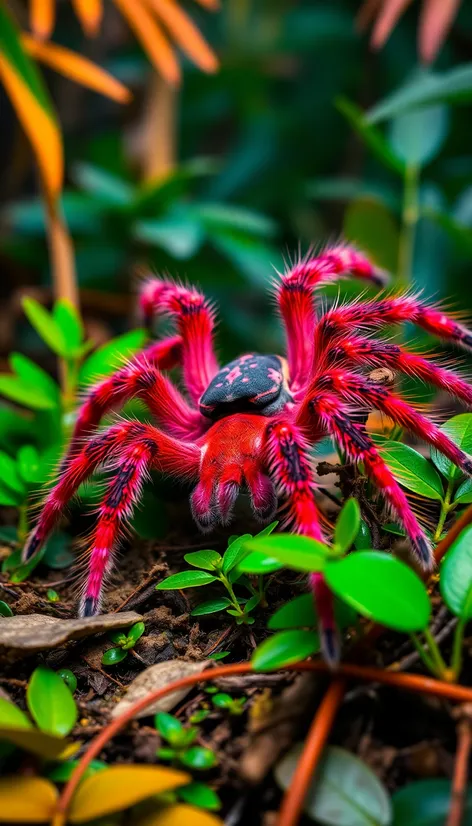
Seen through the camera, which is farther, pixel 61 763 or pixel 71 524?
pixel 71 524

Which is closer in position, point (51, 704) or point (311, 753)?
point (311, 753)

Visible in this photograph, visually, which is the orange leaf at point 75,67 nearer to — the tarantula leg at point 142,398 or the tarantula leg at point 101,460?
the tarantula leg at point 142,398

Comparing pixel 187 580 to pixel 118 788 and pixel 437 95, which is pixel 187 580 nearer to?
pixel 118 788

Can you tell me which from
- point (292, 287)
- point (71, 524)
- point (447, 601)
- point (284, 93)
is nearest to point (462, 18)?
point (284, 93)

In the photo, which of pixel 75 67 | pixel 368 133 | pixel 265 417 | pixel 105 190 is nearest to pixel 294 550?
pixel 265 417

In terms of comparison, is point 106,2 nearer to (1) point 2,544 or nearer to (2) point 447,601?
(1) point 2,544
